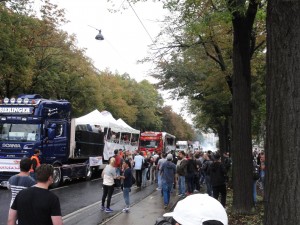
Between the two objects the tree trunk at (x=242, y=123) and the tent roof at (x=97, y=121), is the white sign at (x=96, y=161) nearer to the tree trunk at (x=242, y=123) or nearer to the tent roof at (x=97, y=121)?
the tent roof at (x=97, y=121)

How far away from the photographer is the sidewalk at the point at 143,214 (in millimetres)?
11383

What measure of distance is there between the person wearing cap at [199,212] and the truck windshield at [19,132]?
17.4 meters

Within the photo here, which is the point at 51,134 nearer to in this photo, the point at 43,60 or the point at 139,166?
the point at 139,166

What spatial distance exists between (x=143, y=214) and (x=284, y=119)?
8500 mm

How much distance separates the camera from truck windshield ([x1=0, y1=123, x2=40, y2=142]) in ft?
61.9

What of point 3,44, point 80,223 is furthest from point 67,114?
point 80,223

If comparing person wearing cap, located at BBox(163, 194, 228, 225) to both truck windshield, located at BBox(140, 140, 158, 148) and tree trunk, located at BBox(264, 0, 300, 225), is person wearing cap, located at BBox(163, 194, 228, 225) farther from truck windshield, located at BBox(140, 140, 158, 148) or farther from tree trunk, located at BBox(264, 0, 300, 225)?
truck windshield, located at BBox(140, 140, 158, 148)

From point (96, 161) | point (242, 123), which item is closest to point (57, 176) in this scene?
point (96, 161)

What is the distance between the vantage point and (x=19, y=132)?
19.0m

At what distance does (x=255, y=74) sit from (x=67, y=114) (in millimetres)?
9467

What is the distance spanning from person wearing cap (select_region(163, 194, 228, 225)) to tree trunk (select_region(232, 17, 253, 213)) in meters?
9.82

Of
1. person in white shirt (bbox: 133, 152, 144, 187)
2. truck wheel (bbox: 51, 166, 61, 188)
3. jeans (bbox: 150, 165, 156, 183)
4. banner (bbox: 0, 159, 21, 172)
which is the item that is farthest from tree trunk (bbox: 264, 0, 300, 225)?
jeans (bbox: 150, 165, 156, 183)

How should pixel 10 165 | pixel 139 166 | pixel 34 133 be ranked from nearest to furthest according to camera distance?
pixel 10 165 → pixel 34 133 → pixel 139 166

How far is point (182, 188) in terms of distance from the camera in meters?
17.5
